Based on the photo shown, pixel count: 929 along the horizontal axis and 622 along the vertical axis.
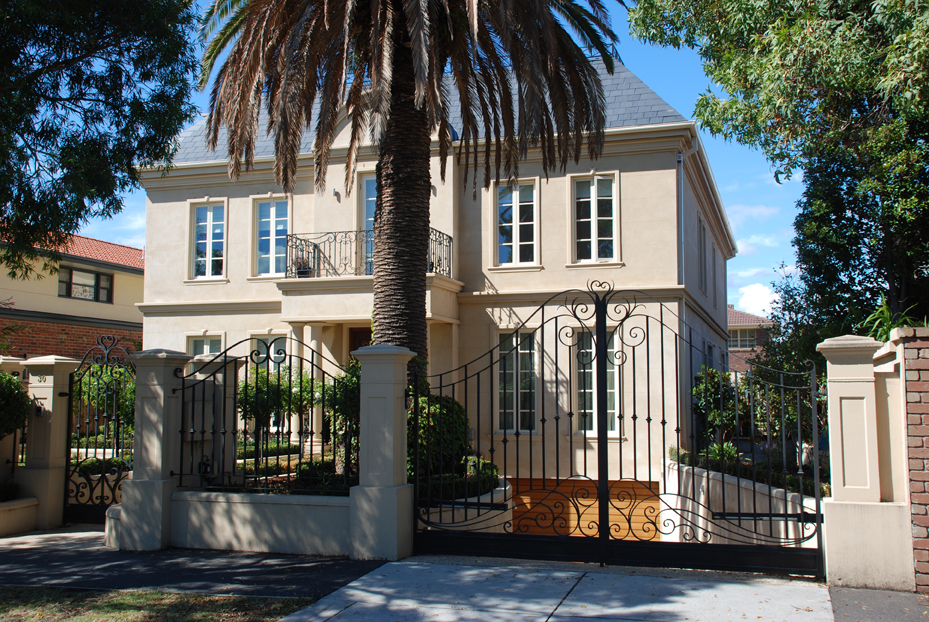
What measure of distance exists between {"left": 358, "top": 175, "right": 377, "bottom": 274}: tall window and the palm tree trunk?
6720mm

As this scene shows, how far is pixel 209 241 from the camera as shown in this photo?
63.5 feet

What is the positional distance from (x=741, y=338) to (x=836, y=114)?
118 feet

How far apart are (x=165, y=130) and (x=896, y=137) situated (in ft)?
36.3

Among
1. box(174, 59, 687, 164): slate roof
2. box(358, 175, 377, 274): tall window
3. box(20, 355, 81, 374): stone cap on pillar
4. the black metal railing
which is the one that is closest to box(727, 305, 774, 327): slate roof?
box(174, 59, 687, 164): slate roof

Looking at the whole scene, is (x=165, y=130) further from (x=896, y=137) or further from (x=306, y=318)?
(x=896, y=137)

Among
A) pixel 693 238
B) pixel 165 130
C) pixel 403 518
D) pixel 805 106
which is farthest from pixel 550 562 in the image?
pixel 693 238

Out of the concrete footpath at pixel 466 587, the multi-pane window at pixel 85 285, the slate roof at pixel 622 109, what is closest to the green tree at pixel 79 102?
the concrete footpath at pixel 466 587

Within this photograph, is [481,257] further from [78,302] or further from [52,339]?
[78,302]

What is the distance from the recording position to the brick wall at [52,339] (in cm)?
2431

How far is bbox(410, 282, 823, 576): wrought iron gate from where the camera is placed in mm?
6914

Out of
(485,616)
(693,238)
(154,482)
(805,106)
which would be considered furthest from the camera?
(693,238)

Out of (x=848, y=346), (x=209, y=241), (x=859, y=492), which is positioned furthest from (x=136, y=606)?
(x=209, y=241)

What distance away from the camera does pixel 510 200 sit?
56.4 feet

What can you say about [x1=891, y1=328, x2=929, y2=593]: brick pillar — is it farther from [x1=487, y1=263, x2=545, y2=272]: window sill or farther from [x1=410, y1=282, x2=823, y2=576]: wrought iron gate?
[x1=487, y1=263, x2=545, y2=272]: window sill
